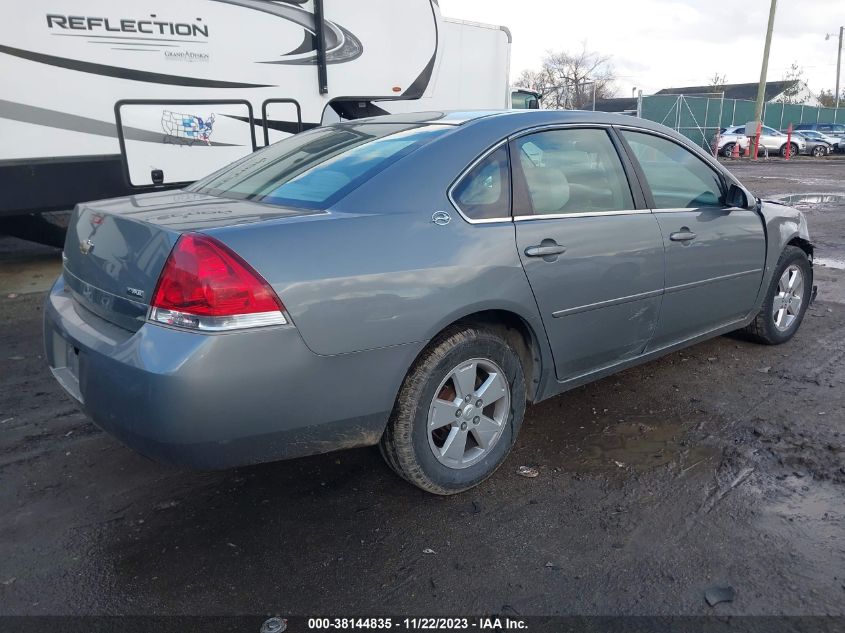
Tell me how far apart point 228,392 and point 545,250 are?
1.55m

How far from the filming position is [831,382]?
4.29 metres

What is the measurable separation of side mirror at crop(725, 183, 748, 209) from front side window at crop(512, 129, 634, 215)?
91 cm

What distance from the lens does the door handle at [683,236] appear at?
12.2 feet

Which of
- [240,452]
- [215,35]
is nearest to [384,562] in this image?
[240,452]

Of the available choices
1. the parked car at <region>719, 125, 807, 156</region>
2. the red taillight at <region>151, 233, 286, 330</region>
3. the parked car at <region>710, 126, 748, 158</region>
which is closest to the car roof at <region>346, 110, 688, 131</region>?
the red taillight at <region>151, 233, 286, 330</region>

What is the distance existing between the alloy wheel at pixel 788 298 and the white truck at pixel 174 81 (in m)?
5.35

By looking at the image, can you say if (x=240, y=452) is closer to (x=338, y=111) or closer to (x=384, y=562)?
(x=384, y=562)

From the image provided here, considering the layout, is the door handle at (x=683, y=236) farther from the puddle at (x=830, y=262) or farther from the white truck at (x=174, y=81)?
the white truck at (x=174, y=81)

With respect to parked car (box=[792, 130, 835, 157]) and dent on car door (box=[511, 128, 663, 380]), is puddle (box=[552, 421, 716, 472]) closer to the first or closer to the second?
dent on car door (box=[511, 128, 663, 380])

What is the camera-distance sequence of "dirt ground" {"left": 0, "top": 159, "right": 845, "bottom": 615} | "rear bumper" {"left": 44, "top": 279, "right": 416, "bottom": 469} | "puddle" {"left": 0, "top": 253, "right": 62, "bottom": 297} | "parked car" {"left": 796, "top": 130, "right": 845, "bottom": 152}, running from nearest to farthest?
"rear bumper" {"left": 44, "top": 279, "right": 416, "bottom": 469}
"dirt ground" {"left": 0, "top": 159, "right": 845, "bottom": 615}
"puddle" {"left": 0, "top": 253, "right": 62, "bottom": 297}
"parked car" {"left": 796, "top": 130, "right": 845, "bottom": 152}

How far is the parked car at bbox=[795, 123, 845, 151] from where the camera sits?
33844 mm

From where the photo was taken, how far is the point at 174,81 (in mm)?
6891

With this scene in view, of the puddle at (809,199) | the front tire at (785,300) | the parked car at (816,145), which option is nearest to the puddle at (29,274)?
the front tire at (785,300)

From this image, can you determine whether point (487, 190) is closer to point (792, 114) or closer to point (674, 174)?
point (674, 174)
